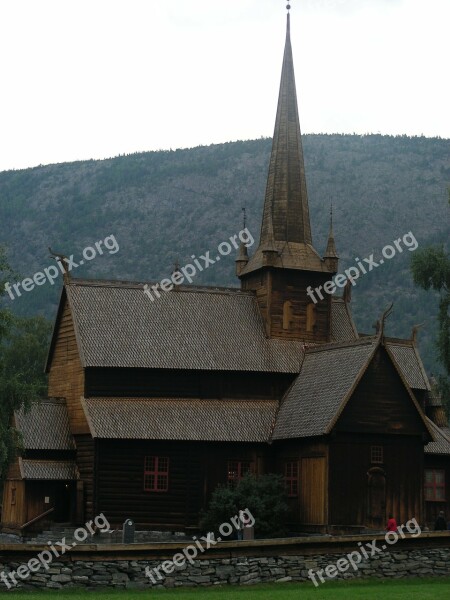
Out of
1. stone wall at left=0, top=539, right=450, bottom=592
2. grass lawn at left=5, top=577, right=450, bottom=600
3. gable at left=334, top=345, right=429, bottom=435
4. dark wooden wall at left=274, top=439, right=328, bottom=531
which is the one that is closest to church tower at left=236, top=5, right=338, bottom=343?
dark wooden wall at left=274, top=439, right=328, bottom=531

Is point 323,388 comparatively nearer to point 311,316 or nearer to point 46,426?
point 311,316

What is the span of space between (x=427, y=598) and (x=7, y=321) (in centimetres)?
2045

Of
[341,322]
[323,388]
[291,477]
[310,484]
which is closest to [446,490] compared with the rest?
[291,477]

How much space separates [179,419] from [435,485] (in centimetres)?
1339

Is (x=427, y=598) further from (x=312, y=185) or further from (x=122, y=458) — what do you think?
(x=312, y=185)

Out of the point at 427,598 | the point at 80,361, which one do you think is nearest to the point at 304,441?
the point at 80,361

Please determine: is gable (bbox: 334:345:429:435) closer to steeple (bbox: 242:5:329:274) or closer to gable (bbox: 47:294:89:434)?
steeple (bbox: 242:5:329:274)

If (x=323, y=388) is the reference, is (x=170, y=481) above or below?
below

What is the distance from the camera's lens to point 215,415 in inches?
2045

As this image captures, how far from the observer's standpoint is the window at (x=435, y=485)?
5609 centimetres

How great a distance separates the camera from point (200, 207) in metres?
192

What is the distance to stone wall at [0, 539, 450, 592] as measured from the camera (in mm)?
33812

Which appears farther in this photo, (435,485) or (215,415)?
(435,485)

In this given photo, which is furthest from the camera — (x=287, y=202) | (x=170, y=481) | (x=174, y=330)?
(x=287, y=202)
